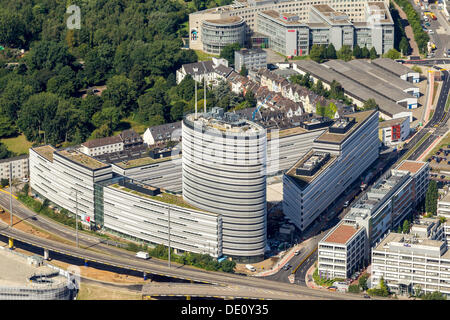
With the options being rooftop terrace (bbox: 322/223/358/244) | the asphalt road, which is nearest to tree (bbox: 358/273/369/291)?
the asphalt road

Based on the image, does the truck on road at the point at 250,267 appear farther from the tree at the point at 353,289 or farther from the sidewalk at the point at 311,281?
the tree at the point at 353,289

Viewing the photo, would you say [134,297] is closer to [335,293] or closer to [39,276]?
[39,276]

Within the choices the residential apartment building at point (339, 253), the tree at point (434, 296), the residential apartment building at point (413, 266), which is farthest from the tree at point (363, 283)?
the tree at point (434, 296)

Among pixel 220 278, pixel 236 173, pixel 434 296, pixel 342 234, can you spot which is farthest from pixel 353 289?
pixel 236 173

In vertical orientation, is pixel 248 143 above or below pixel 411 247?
above

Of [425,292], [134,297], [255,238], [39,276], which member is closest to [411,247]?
[425,292]

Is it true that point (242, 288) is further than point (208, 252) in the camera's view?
No

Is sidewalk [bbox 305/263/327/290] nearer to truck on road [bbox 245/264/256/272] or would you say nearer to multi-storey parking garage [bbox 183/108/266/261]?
truck on road [bbox 245/264/256/272]
